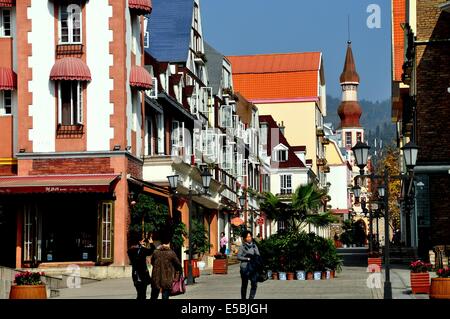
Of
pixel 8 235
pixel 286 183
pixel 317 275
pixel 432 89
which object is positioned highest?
pixel 432 89

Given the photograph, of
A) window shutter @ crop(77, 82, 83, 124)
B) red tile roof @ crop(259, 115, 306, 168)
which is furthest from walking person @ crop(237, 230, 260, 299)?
red tile roof @ crop(259, 115, 306, 168)

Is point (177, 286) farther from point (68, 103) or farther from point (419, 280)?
point (68, 103)

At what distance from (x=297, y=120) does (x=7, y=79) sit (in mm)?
77350

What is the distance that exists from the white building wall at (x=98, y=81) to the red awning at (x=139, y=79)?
1268 mm

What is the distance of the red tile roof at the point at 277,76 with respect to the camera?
115750 mm

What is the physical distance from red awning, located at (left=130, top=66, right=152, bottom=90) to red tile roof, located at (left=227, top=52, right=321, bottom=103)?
7450 centimetres

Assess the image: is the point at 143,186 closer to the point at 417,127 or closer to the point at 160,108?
the point at 160,108

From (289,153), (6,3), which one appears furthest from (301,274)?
(289,153)

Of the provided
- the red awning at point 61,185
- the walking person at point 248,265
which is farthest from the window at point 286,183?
the walking person at point 248,265

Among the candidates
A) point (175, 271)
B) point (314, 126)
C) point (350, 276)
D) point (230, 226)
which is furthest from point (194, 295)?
point (314, 126)

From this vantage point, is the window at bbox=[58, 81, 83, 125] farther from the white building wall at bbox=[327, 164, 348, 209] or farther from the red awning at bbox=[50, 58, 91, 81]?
the white building wall at bbox=[327, 164, 348, 209]

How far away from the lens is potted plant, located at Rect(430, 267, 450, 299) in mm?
23141

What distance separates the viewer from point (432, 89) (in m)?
43.6

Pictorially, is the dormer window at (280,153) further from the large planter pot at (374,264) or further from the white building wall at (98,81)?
the white building wall at (98,81)
